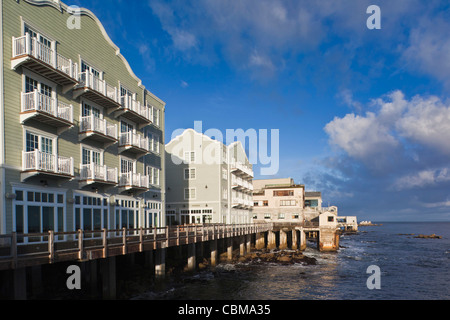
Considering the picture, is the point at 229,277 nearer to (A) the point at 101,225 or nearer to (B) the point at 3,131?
(A) the point at 101,225

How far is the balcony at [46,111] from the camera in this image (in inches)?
748

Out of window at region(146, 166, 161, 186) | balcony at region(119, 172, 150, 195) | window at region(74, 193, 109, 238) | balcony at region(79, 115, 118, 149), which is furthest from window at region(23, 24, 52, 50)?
window at region(146, 166, 161, 186)

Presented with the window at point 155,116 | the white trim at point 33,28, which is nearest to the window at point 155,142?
the window at point 155,116

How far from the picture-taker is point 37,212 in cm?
1961

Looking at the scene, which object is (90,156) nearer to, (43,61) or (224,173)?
(43,61)

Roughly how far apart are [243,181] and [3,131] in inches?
1736

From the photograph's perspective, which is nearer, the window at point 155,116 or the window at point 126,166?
the window at point 126,166

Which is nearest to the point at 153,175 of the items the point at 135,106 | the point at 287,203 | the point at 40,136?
the point at 135,106

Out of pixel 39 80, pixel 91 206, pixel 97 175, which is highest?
pixel 39 80

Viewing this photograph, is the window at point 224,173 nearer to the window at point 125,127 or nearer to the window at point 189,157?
the window at point 189,157

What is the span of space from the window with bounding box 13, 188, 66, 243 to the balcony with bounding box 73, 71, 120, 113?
260 inches

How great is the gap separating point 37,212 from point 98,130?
7074 millimetres

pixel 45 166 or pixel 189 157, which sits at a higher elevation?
pixel 189 157

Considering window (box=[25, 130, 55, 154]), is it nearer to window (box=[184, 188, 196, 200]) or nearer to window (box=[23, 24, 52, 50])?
window (box=[23, 24, 52, 50])
